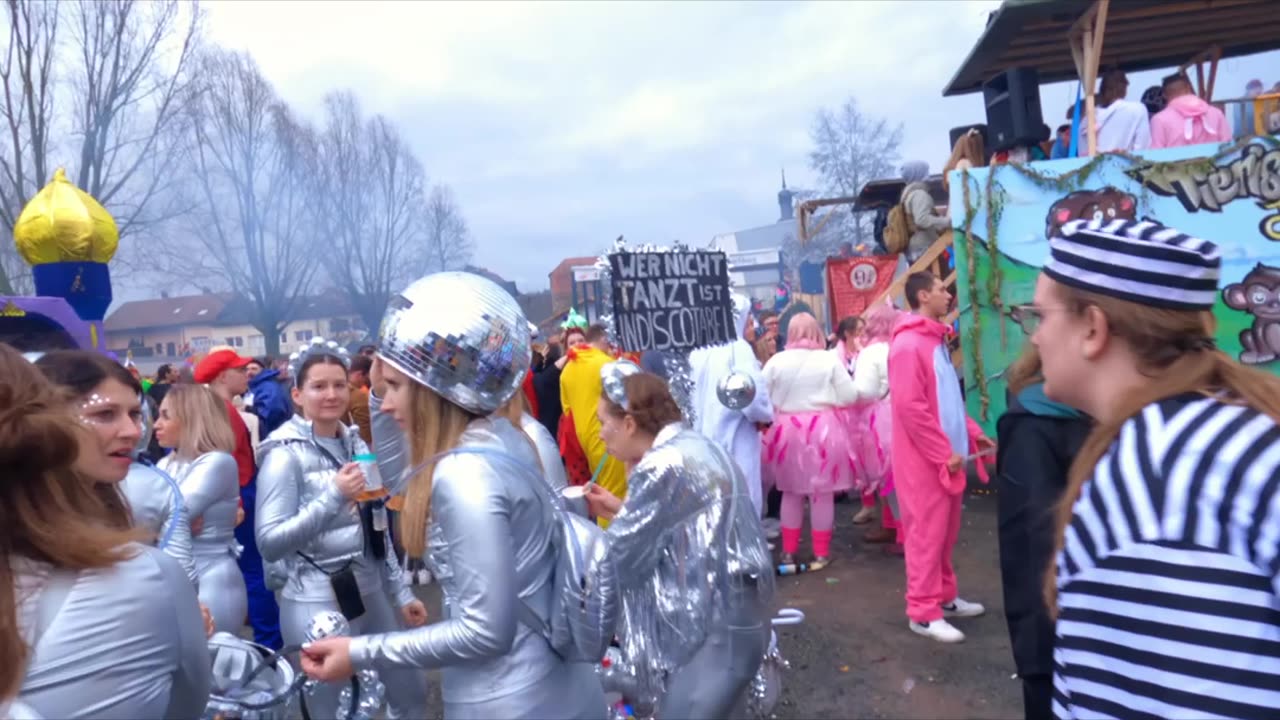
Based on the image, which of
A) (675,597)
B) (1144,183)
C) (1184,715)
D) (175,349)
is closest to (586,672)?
(675,597)

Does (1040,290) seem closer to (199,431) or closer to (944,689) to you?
(944,689)

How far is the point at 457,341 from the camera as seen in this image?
216 centimetres

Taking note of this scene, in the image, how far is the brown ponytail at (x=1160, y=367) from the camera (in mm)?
1396

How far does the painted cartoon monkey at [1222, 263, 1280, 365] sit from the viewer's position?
290 inches

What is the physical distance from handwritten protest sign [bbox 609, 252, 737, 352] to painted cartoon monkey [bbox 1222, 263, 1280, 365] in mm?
5464

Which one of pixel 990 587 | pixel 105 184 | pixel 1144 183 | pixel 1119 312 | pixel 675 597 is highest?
pixel 105 184

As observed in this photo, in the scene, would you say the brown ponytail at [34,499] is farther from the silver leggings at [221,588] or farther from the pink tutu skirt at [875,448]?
the pink tutu skirt at [875,448]

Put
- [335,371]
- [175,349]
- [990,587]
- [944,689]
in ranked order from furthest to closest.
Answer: [175,349] → [990,587] → [944,689] → [335,371]

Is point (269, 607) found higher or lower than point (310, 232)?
lower

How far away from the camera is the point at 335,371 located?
4.09 m

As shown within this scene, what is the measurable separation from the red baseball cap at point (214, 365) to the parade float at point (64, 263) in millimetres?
817

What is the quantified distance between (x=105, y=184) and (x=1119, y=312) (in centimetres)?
1932

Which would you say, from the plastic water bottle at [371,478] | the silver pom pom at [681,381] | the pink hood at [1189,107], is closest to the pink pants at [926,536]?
the silver pom pom at [681,381]

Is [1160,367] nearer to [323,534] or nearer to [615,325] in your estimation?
[615,325]
